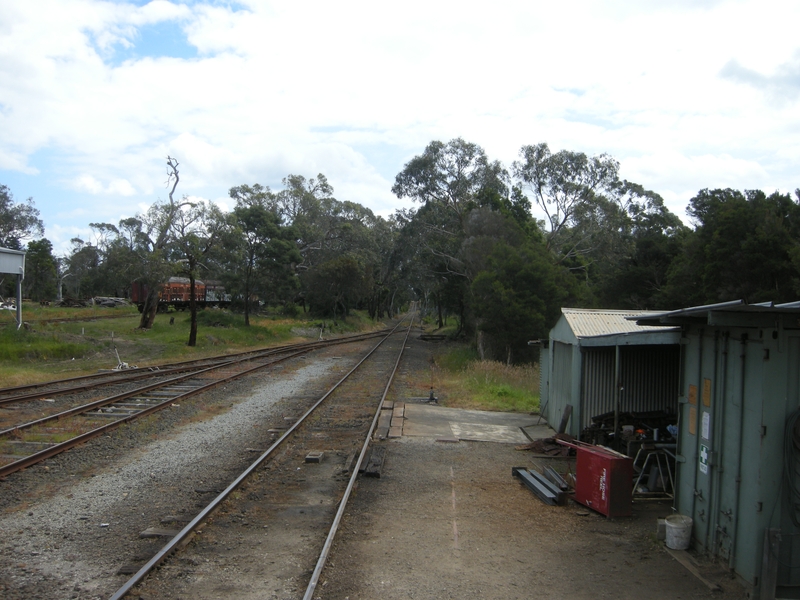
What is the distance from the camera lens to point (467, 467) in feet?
31.7

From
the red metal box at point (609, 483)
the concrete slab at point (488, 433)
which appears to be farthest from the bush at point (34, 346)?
the red metal box at point (609, 483)

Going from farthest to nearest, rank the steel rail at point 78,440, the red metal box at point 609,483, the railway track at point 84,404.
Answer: the railway track at point 84,404 → the steel rail at point 78,440 → the red metal box at point 609,483

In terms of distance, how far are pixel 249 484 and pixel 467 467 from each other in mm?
3287

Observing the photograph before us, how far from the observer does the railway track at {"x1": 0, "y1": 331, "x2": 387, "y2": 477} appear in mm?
9625

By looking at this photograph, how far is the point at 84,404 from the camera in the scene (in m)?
13.3

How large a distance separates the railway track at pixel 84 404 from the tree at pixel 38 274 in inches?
2143

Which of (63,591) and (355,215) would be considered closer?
(63,591)

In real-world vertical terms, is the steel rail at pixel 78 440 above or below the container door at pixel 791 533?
below

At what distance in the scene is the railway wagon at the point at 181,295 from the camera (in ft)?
167

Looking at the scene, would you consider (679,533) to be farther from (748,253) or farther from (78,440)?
(748,253)

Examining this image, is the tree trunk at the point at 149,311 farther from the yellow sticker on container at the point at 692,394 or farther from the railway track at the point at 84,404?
the yellow sticker on container at the point at 692,394

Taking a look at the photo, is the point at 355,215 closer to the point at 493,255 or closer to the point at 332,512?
the point at 493,255

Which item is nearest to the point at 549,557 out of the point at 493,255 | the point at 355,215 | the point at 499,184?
the point at 493,255

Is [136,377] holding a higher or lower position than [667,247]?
lower
